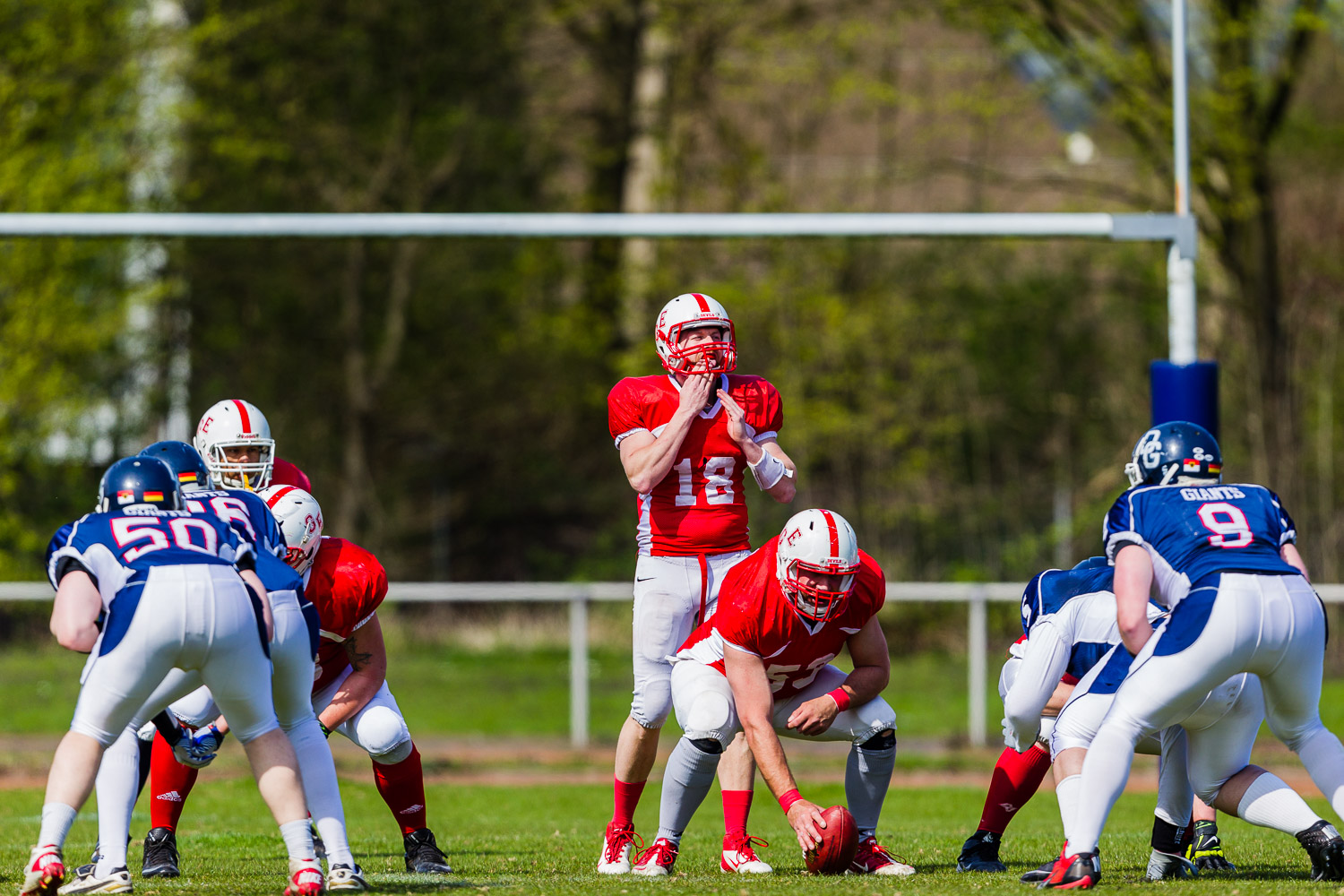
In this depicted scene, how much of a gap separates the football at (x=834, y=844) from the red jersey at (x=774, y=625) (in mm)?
573

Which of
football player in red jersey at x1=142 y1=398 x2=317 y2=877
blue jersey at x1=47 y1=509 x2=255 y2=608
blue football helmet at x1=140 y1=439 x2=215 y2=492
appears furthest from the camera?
football player in red jersey at x1=142 y1=398 x2=317 y2=877

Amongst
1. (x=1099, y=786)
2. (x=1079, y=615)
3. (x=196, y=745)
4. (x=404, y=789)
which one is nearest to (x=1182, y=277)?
(x=1079, y=615)

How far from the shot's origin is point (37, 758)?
1195cm

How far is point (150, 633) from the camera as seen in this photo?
4652mm

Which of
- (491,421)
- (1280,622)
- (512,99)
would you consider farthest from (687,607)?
(512,99)

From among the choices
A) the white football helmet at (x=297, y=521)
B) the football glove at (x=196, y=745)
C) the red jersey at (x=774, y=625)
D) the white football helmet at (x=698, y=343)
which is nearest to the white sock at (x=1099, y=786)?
the red jersey at (x=774, y=625)

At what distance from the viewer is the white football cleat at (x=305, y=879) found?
4746mm

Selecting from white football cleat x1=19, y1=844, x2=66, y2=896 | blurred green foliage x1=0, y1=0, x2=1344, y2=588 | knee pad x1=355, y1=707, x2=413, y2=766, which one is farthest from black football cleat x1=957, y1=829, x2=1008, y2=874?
blurred green foliage x1=0, y1=0, x2=1344, y2=588

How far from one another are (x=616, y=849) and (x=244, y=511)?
200 cm

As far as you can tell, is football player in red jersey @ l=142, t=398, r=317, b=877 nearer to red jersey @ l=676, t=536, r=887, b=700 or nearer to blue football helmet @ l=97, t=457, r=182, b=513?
blue football helmet @ l=97, t=457, r=182, b=513

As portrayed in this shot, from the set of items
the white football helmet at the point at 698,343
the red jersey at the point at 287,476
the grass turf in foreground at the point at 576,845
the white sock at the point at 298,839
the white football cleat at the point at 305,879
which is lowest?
the grass turf in foreground at the point at 576,845

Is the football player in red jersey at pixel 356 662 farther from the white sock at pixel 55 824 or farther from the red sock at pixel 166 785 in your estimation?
the white sock at pixel 55 824

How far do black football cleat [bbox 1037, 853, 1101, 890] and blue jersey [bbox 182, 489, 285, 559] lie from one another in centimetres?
266

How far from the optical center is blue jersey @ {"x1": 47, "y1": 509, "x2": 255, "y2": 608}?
4723 mm
